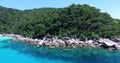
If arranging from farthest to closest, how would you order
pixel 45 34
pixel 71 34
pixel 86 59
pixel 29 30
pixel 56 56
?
pixel 29 30 < pixel 45 34 < pixel 71 34 < pixel 56 56 < pixel 86 59

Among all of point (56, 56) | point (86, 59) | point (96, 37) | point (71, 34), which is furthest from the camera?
point (71, 34)

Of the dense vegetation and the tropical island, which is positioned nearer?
the tropical island

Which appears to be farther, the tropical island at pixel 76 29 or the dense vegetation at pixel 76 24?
the dense vegetation at pixel 76 24

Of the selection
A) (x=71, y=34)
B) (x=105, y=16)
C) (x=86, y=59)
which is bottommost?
(x=86, y=59)

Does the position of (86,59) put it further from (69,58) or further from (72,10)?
(72,10)

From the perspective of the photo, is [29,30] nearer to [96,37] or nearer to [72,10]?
[72,10]

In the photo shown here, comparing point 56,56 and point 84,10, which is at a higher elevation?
point 84,10

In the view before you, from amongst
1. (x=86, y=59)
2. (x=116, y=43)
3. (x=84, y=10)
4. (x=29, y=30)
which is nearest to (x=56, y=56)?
(x=86, y=59)

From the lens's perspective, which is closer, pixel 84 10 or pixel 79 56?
pixel 79 56

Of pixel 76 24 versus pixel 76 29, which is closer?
pixel 76 29

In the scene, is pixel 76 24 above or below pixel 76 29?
above
